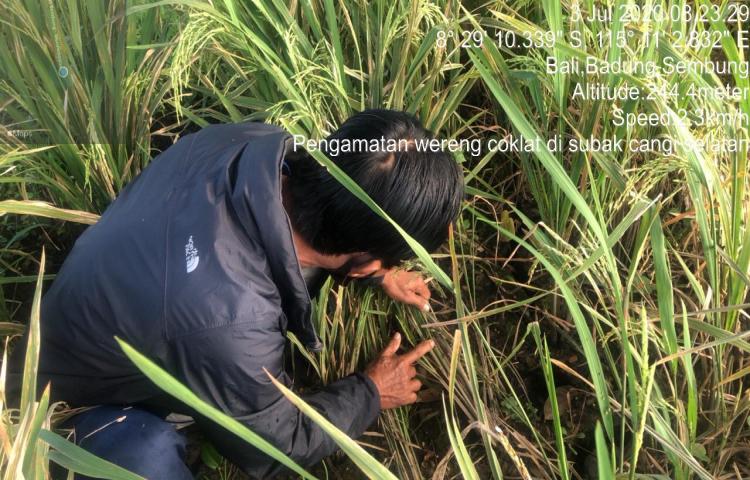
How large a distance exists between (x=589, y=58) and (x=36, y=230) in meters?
1.38

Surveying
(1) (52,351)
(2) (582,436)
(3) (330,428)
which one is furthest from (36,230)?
(2) (582,436)

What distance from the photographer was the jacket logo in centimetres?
94

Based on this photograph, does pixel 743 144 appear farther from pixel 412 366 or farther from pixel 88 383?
pixel 88 383

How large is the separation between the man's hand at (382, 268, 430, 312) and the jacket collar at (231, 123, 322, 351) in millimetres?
300

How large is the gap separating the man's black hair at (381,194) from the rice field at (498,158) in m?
0.11

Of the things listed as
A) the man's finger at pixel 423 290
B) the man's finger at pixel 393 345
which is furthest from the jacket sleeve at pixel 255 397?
the man's finger at pixel 423 290

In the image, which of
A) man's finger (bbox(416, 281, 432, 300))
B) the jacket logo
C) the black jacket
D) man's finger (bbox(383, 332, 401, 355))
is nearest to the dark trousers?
the black jacket

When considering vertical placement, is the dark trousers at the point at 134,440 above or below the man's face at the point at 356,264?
below

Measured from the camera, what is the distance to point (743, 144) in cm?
102

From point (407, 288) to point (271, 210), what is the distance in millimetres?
463

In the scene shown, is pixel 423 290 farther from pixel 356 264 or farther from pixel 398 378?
pixel 356 264

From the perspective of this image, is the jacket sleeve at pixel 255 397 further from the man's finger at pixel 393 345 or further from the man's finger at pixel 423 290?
the man's finger at pixel 423 290

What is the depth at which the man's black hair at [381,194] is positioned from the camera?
0.92m

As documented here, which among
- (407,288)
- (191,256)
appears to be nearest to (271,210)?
(191,256)
